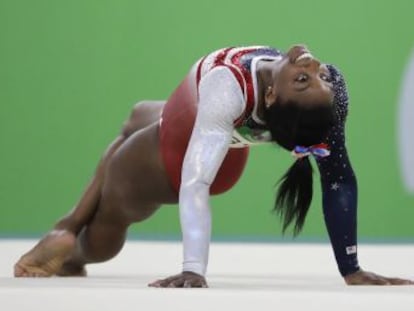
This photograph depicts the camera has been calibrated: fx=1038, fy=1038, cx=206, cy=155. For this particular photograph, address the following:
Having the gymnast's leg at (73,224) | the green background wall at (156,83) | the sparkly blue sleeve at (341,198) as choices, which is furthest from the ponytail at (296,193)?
the green background wall at (156,83)

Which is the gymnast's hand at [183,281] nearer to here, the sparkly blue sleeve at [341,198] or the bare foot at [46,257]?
the sparkly blue sleeve at [341,198]

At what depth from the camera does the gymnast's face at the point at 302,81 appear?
1713mm

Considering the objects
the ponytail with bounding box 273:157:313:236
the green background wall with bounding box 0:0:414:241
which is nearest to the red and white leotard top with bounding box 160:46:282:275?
the ponytail with bounding box 273:157:313:236

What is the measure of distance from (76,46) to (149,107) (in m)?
2.21

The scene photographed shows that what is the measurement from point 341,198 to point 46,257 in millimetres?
592

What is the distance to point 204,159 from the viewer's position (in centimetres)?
170

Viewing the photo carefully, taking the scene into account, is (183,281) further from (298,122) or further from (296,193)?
(296,193)

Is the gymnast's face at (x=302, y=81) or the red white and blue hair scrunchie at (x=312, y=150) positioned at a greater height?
the gymnast's face at (x=302, y=81)

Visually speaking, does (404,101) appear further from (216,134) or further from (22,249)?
(216,134)

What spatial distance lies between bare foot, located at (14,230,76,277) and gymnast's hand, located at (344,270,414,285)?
57 cm

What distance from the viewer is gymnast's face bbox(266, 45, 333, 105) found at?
1713 mm

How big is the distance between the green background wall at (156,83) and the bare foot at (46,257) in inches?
87.3

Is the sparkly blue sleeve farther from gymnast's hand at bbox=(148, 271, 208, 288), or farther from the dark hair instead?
gymnast's hand at bbox=(148, 271, 208, 288)

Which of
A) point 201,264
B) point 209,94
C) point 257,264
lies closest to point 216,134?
point 209,94
